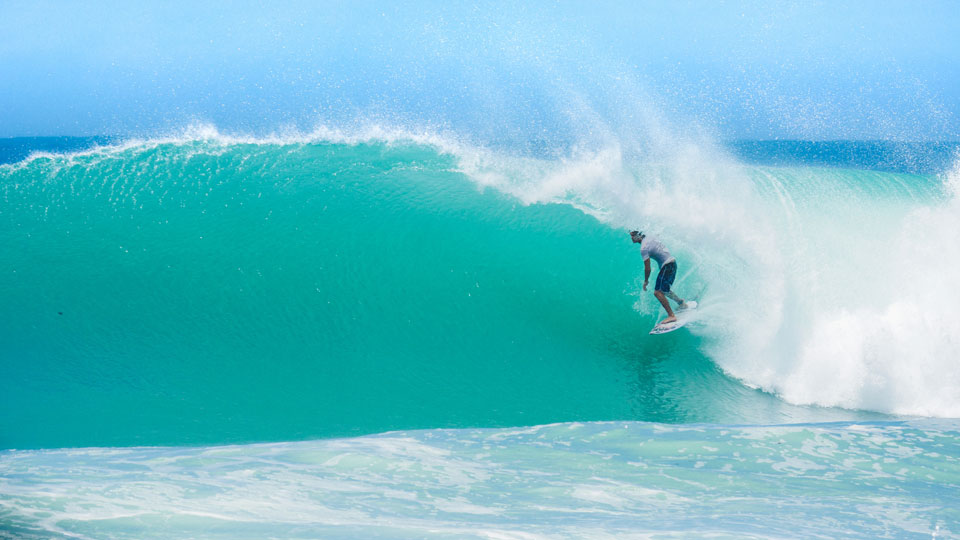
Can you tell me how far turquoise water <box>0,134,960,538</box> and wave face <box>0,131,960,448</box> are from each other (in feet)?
0.11

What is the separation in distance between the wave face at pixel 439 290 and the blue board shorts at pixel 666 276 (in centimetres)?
57

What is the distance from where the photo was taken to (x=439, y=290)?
8.14 m

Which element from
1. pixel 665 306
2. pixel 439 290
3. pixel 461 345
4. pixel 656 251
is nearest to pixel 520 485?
pixel 461 345

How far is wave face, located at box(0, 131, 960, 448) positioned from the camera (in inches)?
248

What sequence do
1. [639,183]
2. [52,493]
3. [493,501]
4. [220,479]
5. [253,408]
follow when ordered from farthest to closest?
[639,183] → [253,408] → [220,479] → [493,501] → [52,493]

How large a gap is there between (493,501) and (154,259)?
20.3 feet

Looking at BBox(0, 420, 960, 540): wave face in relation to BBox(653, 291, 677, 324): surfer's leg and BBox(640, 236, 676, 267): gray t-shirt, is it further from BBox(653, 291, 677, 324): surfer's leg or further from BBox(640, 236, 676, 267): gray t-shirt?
BBox(640, 236, 676, 267): gray t-shirt

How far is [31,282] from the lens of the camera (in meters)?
8.25

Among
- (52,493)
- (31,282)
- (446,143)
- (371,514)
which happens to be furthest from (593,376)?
(31,282)

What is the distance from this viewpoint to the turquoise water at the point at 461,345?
3.93m

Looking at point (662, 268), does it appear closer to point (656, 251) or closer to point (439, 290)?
point (656, 251)

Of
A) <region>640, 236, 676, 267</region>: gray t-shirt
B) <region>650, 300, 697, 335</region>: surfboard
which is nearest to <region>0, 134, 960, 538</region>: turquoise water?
<region>650, 300, 697, 335</region>: surfboard

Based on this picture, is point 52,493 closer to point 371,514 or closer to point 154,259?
point 371,514

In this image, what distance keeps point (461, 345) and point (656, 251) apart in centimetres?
224
